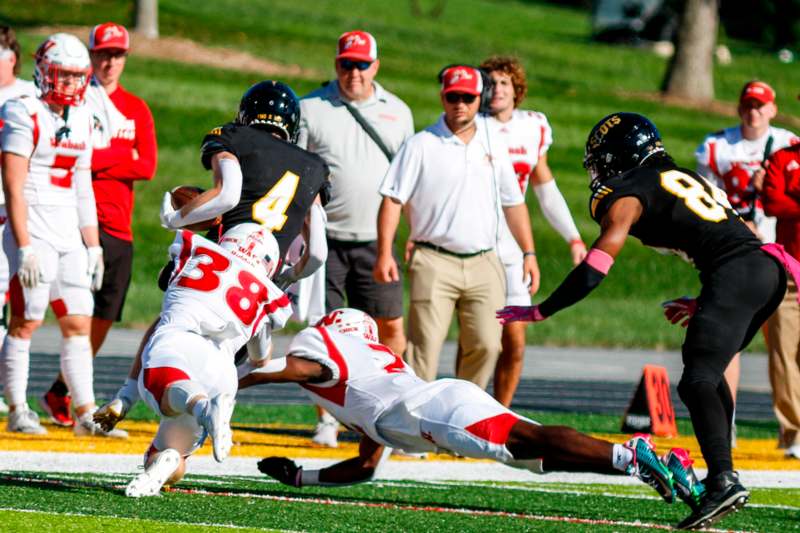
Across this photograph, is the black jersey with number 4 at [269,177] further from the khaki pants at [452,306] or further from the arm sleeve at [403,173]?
the khaki pants at [452,306]

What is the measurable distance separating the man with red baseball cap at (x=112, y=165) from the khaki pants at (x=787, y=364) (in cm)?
390

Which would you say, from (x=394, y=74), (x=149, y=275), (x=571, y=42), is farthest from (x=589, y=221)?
(x=571, y=42)

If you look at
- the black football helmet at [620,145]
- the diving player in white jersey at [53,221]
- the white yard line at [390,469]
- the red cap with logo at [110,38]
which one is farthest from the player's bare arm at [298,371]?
the red cap with logo at [110,38]

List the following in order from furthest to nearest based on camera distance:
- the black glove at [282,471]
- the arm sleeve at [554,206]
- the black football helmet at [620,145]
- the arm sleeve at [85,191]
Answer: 1. the arm sleeve at [554,206]
2. the arm sleeve at [85,191]
3. the black glove at [282,471]
4. the black football helmet at [620,145]

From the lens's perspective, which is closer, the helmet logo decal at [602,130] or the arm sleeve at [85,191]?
the helmet logo decal at [602,130]

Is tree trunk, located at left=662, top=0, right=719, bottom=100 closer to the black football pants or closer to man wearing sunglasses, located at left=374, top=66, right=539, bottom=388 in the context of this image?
man wearing sunglasses, located at left=374, top=66, right=539, bottom=388

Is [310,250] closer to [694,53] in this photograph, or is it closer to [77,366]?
[77,366]

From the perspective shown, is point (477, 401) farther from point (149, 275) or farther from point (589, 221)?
point (589, 221)

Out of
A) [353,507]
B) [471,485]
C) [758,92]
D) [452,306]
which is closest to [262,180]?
[353,507]

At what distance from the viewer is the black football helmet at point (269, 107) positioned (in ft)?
23.3

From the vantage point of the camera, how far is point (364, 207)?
9.28m

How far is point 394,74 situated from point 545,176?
75.2 feet

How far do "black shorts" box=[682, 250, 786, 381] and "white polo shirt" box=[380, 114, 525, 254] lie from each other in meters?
2.27

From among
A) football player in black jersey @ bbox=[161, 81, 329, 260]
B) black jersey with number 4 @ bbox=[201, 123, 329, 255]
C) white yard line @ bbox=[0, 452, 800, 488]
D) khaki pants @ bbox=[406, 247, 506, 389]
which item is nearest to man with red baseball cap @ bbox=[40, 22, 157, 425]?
white yard line @ bbox=[0, 452, 800, 488]
